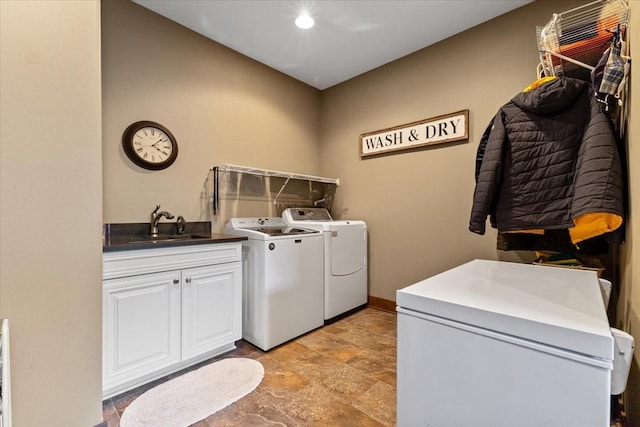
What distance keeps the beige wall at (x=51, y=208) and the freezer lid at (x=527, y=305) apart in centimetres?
140

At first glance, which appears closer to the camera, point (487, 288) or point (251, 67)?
point (487, 288)

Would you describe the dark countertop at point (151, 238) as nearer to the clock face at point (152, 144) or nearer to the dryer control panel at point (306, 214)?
the clock face at point (152, 144)

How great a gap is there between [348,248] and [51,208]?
7.25ft

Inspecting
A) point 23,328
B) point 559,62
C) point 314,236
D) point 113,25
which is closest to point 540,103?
point 559,62

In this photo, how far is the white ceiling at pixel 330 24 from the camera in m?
2.16

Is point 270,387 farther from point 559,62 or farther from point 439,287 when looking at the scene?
point 559,62

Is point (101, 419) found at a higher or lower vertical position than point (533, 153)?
lower

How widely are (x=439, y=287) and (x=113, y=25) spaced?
8.91 feet

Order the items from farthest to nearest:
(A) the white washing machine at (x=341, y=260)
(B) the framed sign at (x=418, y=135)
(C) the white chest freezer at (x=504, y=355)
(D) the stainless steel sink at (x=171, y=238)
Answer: (A) the white washing machine at (x=341, y=260) < (B) the framed sign at (x=418, y=135) < (D) the stainless steel sink at (x=171, y=238) < (C) the white chest freezer at (x=504, y=355)

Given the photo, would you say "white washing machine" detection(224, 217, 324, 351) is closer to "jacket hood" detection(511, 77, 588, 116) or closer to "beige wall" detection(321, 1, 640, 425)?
"beige wall" detection(321, 1, 640, 425)

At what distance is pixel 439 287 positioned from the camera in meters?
1.02

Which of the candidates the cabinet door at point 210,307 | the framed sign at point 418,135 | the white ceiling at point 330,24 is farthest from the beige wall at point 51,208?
the framed sign at point 418,135

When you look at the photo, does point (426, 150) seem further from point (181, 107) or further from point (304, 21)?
point (181, 107)

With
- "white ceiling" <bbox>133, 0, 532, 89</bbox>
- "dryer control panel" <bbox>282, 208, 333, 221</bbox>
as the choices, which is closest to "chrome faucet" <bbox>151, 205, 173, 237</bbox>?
"dryer control panel" <bbox>282, 208, 333, 221</bbox>
